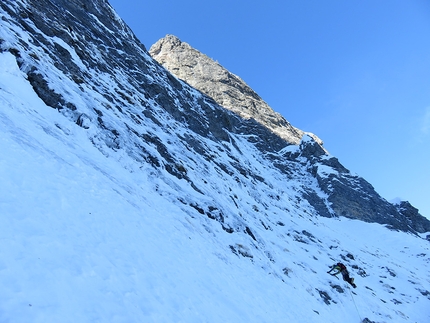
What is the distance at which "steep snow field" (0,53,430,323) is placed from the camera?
230 inches

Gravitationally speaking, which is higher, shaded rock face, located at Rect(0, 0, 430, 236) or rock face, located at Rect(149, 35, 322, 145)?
rock face, located at Rect(149, 35, 322, 145)

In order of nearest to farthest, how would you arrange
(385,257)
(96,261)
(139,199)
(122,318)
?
(122,318), (96,261), (139,199), (385,257)

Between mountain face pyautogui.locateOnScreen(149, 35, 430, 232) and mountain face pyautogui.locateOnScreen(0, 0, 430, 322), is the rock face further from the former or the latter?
mountain face pyautogui.locateOnScreen(0, 0, 430, 322)

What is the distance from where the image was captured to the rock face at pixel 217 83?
285ft

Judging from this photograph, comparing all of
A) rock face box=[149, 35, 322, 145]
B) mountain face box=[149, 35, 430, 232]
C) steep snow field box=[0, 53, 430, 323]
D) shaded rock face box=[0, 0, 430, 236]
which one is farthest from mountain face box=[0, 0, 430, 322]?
rock face box=[149, 35, 322, 145]

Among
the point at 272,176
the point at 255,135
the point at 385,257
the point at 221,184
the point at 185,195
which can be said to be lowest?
the point at 185,195

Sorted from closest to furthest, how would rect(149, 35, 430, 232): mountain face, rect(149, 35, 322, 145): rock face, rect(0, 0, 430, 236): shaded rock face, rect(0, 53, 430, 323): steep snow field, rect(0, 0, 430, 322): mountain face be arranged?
rect(0, 53, 430, 323): steep snow field < rect(0, 0, 430, 322): mountain face < rect(0, 0, 430, 236): shaded rock face < rect(149, 35, 430, 232): mountain face < rect(149, 35, 322, 145): rock face

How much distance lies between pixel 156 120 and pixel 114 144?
47.3 feet

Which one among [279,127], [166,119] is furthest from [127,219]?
[279,127]

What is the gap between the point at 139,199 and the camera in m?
14.0

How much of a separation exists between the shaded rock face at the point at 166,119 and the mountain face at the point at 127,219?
0.73 feet

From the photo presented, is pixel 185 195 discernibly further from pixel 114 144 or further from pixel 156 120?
pixel 156 120

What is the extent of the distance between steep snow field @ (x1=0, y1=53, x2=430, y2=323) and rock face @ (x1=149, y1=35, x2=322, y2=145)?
2533 inches

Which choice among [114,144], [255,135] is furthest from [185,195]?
[255,135]
